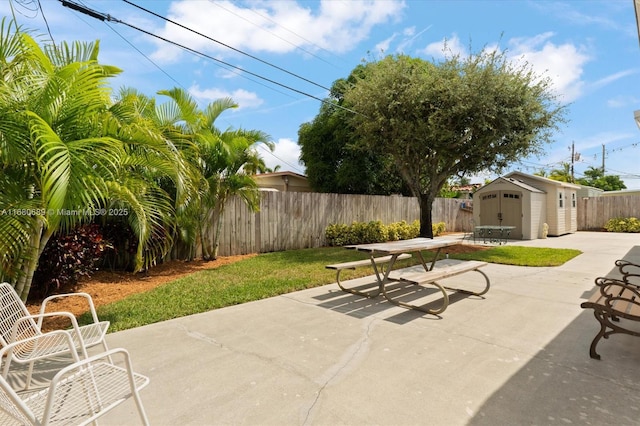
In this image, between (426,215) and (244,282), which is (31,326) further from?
(426,215)

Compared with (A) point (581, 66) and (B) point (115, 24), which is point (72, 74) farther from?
(A) point (581, 66)

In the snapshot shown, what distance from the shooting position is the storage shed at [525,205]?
50.0 ft

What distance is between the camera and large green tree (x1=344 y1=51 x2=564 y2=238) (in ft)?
32.5

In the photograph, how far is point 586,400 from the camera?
250 cm

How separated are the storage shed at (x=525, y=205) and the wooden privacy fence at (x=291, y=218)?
519 centimetres

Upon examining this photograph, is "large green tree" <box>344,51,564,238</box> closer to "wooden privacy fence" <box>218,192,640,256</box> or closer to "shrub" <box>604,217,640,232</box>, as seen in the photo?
"wooden privacy fence" <box>218,192,640,256</box>

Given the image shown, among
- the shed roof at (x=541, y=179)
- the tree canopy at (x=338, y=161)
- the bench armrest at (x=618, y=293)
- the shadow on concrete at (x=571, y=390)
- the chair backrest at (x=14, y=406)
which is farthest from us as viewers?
the tree canopy at (x=338, y=161)

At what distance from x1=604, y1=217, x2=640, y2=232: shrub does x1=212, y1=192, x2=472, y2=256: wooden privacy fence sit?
13.3 m

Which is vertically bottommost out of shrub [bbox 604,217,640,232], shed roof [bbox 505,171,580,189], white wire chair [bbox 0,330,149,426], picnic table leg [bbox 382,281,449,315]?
picnic table leg [bbox 382,281,449,315]

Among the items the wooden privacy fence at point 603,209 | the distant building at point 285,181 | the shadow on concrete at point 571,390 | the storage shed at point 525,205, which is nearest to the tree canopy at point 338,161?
the distant building at point 285,181

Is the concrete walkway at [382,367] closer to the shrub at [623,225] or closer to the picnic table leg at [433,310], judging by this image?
the picnic table leg at [433,310]

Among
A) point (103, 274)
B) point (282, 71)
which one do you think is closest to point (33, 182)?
point (103, 274)

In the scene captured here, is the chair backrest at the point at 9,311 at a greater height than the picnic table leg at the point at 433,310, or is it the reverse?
the chair backrest at the point at 9,311

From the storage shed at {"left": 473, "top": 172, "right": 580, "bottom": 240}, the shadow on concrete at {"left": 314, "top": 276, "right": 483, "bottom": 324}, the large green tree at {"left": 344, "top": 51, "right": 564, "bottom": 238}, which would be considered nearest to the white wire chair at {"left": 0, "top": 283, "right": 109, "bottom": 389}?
the shadow on concrete at {"left": 314, "top": 276, "right": 483, "bottom": 324}
